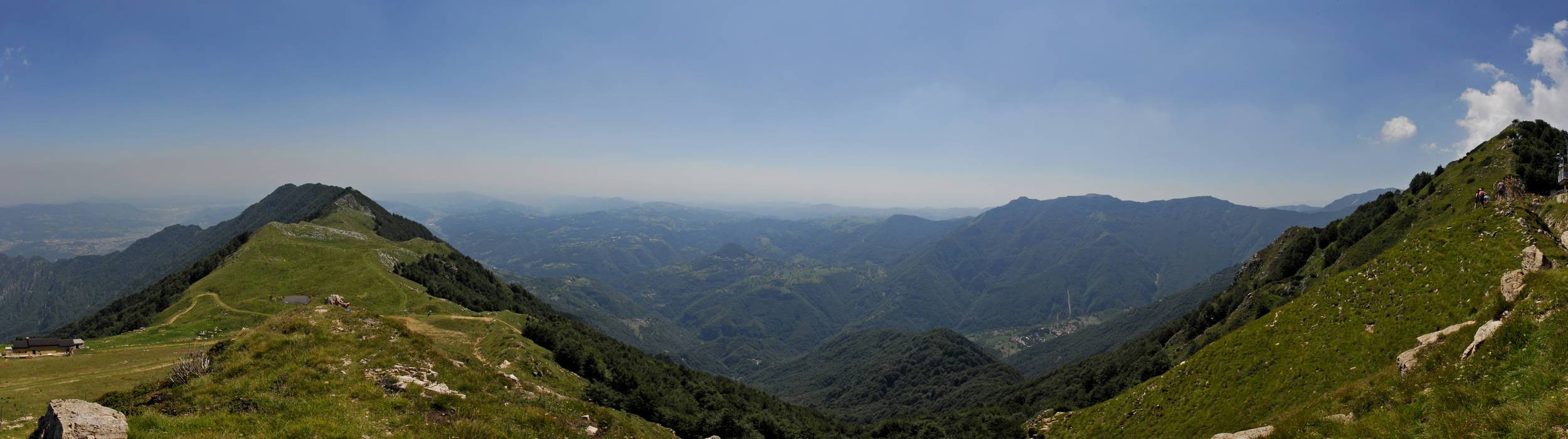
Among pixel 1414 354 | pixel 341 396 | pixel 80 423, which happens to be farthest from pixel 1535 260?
pixel 80 423

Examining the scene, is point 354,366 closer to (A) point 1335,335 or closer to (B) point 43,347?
(B) point 43,347

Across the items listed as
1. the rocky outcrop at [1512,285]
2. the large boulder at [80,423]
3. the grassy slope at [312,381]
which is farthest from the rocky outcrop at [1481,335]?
the large boulder at [80,423]

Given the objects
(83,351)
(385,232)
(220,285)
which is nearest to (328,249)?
(220,285)

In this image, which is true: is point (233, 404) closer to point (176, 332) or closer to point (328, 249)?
point (176, 332)

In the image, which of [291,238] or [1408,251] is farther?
[291,238]

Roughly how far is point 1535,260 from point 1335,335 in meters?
10.4

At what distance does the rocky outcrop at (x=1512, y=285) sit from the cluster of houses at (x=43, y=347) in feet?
260

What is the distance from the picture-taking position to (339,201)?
14262 centimetres

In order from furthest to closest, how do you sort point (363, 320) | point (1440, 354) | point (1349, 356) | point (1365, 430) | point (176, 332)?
1. point (176, 332)
2. point (1349, 356)
3. point (363, 320)
4. point (1440, 354)
5. point (1365, 430)

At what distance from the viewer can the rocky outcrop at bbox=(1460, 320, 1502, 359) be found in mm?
14883

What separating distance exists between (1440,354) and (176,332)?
85587 mm

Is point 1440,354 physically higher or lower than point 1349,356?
higher

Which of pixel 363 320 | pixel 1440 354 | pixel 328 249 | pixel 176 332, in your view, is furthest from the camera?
pixel 328 249

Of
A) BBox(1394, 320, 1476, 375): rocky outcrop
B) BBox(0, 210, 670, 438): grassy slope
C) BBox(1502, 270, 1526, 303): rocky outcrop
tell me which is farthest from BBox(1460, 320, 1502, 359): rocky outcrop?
BBox(0, 210, 670, 438): grassy slope
